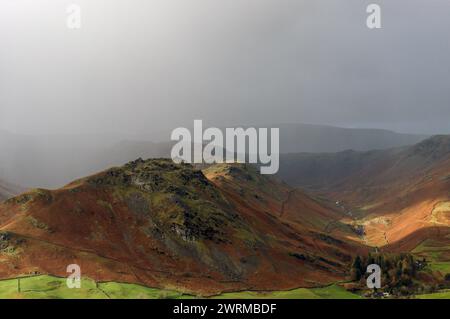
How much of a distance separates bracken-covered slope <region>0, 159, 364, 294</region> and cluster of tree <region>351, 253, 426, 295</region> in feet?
25.4

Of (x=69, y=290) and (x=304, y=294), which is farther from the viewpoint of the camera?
(x=304, y=294)

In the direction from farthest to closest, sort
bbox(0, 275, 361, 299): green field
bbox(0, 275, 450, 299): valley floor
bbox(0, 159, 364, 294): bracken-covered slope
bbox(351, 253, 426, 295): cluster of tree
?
bbox(351, 253, 426, 295): cluster of tree
bbox(0, 159, 364, 294): bracken-covered slope
bbox(0, 275, 361, 299): green field
bbox(0, 275, 450, 299): valley floor

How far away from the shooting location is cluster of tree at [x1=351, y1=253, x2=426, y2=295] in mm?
145000

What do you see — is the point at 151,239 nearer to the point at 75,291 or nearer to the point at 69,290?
the point at 75,291

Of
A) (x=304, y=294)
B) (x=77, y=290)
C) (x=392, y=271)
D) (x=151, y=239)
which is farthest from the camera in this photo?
(x=392, y=271)

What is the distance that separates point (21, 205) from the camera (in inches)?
5423

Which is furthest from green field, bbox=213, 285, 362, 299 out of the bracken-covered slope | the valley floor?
the bracken-covered slope

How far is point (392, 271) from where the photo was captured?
499ft

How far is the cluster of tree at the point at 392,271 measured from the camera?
14500 centimetres

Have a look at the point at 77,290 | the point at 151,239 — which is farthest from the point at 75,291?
the point at 151,239

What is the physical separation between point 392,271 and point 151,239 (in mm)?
81173

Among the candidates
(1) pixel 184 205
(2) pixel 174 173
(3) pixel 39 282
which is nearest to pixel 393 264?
(1) pixel 184 205

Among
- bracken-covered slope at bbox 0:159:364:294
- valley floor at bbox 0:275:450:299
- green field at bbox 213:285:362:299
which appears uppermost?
bracken-covered slope at bbox 0:159:364:294

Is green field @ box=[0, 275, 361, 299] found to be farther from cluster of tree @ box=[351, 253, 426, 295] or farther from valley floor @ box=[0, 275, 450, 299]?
cluster of tree @ box=[351, 253, 426, 295]
